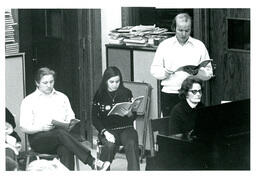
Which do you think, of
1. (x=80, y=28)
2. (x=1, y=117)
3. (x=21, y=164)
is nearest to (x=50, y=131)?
(x=21, y=164)

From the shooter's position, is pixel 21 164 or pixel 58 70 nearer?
pixel 21 164

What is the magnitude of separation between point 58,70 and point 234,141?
3149 millimetres

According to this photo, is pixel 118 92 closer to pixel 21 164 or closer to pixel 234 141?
pixel 21 164

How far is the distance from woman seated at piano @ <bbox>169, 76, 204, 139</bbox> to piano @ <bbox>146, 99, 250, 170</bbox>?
70 cm

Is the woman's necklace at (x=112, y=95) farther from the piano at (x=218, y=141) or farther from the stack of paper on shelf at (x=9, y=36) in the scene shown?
the piano at (x=218, y=141)

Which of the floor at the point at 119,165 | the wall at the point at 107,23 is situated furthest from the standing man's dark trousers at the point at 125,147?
the wall at the point at 107,23

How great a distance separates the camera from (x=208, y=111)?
429cm

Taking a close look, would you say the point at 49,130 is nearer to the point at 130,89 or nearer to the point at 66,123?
the point at 66,123

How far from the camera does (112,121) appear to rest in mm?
5730

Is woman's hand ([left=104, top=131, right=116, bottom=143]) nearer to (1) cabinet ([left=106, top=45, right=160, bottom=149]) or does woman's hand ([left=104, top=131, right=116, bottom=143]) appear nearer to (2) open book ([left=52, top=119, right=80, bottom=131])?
(2) open book ([left=52, top=119, right=80, bottom=131])

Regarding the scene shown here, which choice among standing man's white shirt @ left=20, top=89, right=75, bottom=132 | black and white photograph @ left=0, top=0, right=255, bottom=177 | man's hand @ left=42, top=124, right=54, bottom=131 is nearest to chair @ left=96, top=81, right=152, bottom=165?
black and white photograph @ left=0, top=0, right=255, bottom=177

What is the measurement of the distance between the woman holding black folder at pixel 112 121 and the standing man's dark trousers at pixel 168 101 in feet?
0.96

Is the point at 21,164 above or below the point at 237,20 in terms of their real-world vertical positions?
below
